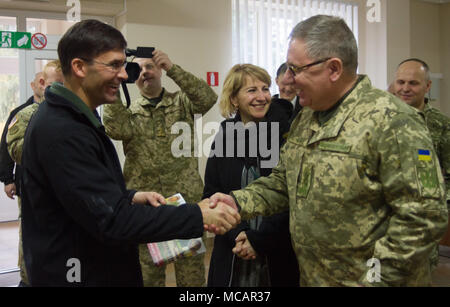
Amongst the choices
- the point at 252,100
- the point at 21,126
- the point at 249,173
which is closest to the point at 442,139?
the point at 252,100

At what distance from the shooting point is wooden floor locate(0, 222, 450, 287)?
12.1ft

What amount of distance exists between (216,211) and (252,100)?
84 cm

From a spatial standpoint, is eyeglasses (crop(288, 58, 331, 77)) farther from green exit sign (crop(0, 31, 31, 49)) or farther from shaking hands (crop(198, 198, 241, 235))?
green exit sign (crop(0, 31, 31, 49))

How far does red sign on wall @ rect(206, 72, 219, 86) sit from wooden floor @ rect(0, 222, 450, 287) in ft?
5.86

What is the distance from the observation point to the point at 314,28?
1.46 metres

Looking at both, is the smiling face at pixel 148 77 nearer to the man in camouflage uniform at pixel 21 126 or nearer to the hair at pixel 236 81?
the man in camouflage uniform at pixel 21 126

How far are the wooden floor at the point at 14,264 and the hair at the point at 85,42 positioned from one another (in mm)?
2484

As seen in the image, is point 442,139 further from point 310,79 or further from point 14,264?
point 14,264

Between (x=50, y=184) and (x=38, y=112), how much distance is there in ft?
0.78

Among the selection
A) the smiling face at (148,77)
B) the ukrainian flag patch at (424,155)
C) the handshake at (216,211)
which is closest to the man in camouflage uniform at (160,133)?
the smiling face at (148,77)

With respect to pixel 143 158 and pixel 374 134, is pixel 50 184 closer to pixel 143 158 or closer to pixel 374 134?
pixel 374 134

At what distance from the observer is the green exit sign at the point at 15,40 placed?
4.14 m
